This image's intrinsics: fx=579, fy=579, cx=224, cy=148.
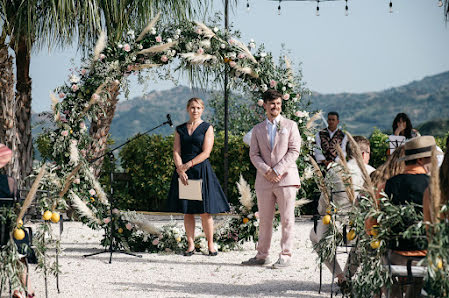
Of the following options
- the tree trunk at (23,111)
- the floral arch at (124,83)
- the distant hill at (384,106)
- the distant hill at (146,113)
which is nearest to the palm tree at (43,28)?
the tree trunk at (23,111)

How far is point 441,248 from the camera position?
2.83 meters

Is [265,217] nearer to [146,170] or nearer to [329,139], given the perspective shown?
[329,139]

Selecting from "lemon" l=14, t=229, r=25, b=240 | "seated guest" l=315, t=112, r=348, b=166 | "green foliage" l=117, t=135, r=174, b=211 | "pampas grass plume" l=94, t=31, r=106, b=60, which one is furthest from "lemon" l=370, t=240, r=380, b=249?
"green foliage" l=117, t=135, r=174, b=211

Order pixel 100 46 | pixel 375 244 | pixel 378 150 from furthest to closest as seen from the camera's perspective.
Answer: pixel 378 150 < pixel 100 46 < pixel 375 244

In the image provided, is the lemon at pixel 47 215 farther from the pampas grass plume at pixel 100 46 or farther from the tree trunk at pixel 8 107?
the tree trunk at pixel 8 107

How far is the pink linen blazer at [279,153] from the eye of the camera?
6.24 meters

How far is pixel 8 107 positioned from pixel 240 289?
633cm

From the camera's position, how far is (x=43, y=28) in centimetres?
948

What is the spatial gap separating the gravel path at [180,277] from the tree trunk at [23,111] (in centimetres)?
334

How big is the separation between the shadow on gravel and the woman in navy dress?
148 centimetres

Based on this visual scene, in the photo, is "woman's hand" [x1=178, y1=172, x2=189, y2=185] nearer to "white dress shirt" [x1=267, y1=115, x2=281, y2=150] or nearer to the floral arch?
the floral arch

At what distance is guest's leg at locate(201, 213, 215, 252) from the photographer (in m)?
6.98

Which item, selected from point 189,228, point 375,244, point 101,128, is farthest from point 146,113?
point 375,244

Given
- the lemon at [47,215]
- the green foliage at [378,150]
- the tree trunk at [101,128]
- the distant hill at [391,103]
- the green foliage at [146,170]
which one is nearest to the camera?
the lemon at [47,215]
